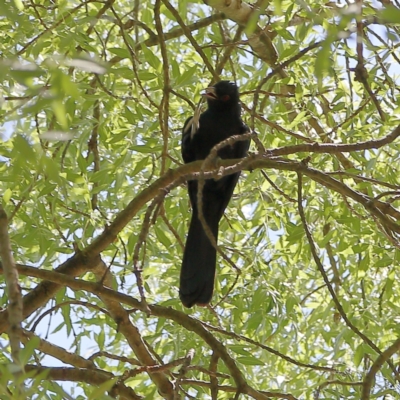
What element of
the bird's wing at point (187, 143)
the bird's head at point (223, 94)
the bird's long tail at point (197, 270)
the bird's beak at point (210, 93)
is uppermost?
the bird's head at point (223, 94)

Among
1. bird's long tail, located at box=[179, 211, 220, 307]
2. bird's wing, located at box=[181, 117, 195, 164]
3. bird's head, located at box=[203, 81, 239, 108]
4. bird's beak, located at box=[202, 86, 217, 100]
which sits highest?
bird's head, located at box=[203, 81, 239, 108]

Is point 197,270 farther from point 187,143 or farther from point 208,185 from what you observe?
point 187,143

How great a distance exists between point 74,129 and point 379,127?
1.33m

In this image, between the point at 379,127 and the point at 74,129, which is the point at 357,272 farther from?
the point at 74,129

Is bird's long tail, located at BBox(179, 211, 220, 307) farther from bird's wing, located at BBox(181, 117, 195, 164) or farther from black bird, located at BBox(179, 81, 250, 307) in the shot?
bird's wing, located at BBox(181, 117, 195, 164)

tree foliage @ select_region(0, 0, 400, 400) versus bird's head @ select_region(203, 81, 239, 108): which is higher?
bird's head @ select_region(203, 81, 239, 108)

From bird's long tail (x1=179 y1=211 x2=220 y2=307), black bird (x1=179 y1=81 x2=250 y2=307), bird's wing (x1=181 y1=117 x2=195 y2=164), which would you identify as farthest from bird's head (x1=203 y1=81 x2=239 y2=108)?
bird's long tail (x1=179 y1=211 x2=220 y2=307)

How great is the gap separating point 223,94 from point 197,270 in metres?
1.26

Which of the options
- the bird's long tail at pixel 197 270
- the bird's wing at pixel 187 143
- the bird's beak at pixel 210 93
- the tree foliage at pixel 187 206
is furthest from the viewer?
the bird's beak at pixel 210 93

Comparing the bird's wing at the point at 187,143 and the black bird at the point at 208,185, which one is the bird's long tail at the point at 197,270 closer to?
the black bird at the point at 208,185

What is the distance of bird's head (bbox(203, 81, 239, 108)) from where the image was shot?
4066 millimetres

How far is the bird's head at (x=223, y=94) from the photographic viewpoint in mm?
4066

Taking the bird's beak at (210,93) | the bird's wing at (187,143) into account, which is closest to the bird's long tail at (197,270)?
the bird's wing at (187,143)

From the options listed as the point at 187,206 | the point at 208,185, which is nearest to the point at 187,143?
the point at 208,185
